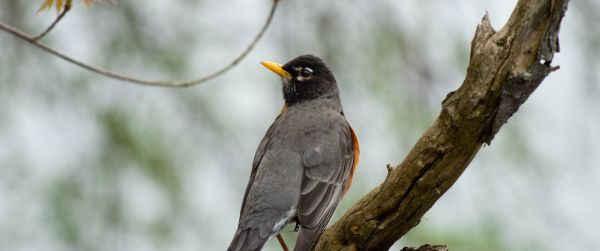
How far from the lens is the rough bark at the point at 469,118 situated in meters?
3.68

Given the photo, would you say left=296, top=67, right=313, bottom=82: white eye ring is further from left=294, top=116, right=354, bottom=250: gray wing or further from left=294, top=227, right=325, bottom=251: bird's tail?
left=294, top=227, right=325, bottom=251: bird's tail

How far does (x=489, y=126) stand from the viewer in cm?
389

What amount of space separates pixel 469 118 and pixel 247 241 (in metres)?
1.96


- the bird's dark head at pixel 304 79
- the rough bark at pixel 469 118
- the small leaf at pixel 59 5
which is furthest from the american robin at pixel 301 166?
the small leaf at pixel 59 5

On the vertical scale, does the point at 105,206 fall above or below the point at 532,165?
below

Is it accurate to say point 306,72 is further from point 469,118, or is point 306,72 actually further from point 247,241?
point 469,118

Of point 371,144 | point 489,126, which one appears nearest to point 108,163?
point 371,144

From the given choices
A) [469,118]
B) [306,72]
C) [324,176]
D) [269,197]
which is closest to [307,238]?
[269,197]

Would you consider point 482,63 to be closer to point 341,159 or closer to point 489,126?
point 489,126

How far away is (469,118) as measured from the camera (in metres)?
3.90

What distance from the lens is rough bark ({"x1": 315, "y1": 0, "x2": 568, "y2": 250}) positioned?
3.68m

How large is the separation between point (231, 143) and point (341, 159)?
2.83m

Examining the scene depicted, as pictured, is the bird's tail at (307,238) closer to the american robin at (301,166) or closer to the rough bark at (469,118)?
the american robin at (301,166)

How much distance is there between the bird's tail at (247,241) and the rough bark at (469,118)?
91 cm
